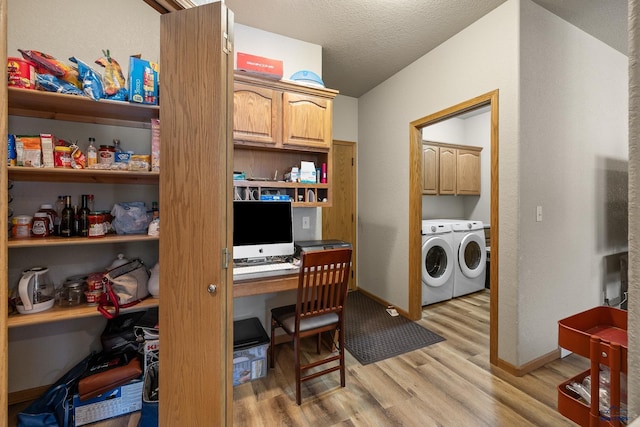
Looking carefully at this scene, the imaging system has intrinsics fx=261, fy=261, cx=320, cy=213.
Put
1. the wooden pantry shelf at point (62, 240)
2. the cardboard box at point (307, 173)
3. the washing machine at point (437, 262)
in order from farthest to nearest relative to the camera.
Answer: the washing machine at point (437, 262) → the cardboard box at point (307, 173) → the wooden pantry shelf at point (62, 240)

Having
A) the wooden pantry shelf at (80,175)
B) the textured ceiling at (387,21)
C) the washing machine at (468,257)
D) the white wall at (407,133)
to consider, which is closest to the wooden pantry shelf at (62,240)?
the wooden pantry shelf at (80,175)

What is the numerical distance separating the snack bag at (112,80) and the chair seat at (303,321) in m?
1.72


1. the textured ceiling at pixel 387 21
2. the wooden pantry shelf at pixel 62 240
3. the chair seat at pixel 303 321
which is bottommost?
the chair seat at pixel 303 321

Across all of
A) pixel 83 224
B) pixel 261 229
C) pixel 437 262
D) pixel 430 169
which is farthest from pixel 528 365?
pixel 83 224

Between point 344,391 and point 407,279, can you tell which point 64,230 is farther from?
point 407,279

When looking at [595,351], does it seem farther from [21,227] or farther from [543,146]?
[21,227]

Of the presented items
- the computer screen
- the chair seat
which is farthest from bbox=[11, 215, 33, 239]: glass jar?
the chair seat

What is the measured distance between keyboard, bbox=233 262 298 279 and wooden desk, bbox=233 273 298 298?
35 mm

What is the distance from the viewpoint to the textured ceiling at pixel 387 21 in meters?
1.98

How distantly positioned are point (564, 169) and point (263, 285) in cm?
256

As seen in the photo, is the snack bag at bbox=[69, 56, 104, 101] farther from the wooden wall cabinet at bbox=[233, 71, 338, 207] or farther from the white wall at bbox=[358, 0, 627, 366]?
the white wall at bbox=[358, 0, 627, 366]

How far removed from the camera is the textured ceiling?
6.49ft

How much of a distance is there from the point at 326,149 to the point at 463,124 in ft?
10.4

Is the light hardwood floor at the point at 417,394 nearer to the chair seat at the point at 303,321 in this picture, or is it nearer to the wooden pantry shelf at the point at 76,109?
the chair seat at the point at 303,321
